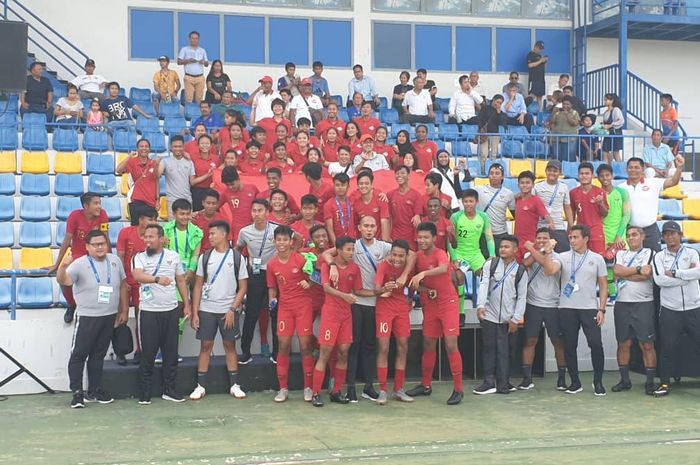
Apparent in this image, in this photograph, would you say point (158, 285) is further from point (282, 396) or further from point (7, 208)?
point (7, 208)

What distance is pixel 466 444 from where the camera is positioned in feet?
27.7

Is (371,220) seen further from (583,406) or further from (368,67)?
(368,67)

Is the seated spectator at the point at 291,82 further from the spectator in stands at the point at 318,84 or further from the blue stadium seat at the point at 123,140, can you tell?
the blue stadium seat at the point at 123,140

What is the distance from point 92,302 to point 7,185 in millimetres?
5579

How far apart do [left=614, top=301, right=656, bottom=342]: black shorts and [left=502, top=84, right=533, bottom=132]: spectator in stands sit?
879 cm

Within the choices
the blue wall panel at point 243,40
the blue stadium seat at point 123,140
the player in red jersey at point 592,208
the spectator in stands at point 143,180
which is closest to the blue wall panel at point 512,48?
the blue wall panel at point 243,40

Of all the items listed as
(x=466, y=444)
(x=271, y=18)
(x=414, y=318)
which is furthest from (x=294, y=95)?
(x=466, y=444)

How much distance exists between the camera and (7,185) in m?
14.8

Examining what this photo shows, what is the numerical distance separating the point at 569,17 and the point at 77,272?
15947 millimetres

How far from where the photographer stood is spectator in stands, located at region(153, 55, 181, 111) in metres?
18.8

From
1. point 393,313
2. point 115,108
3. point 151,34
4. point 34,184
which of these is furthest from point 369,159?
point 151,34

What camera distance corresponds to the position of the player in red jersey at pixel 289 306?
403 inches

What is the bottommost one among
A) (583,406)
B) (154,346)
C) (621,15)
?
(583,406)

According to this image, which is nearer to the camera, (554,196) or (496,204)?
(496,204)
